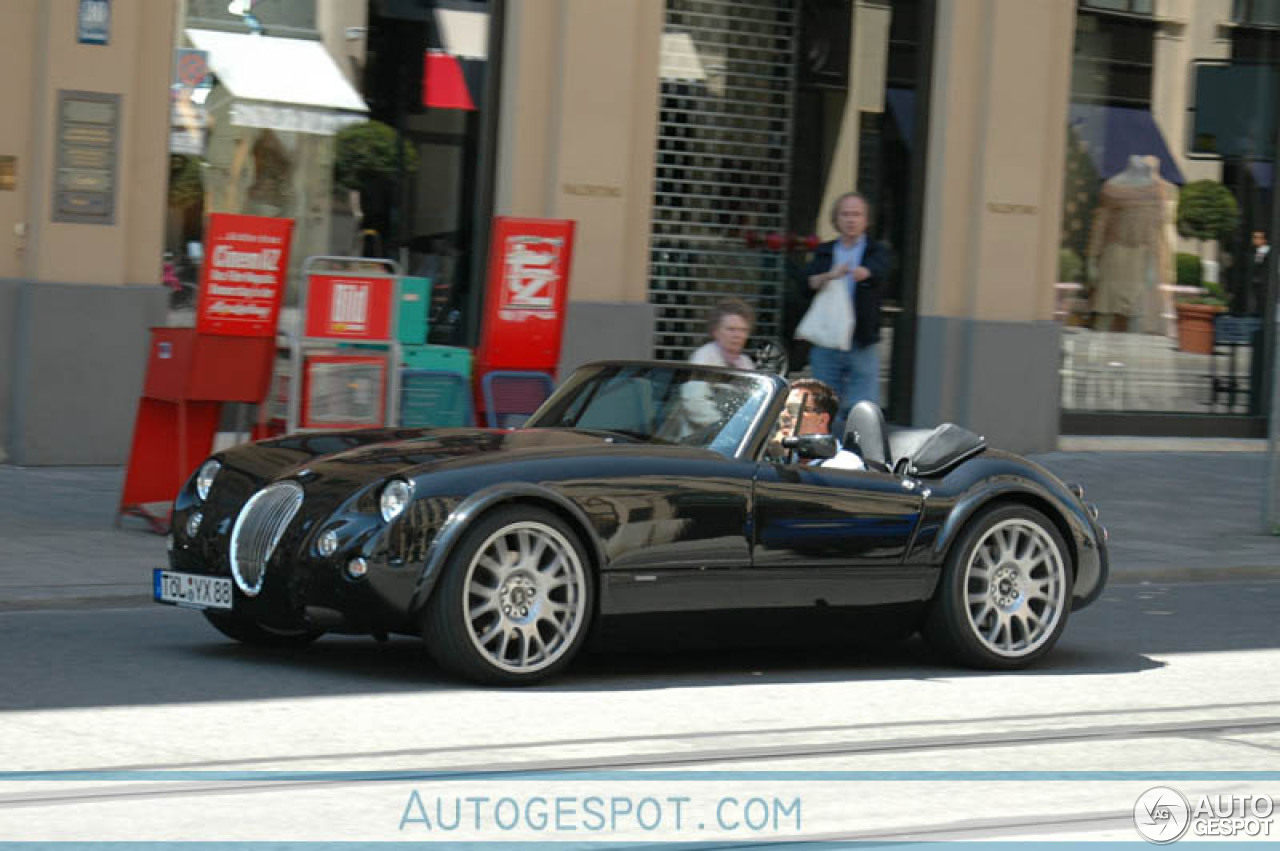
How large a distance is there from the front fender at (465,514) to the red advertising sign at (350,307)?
4.00 m

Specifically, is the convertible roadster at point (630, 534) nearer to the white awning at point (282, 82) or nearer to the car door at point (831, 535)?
the car door at point (831, 535)

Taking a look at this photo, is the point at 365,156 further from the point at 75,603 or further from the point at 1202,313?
the point at 1202,313

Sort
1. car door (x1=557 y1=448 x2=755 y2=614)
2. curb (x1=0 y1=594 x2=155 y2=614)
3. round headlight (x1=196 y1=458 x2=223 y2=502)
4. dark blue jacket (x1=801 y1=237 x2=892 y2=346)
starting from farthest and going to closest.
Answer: dark blue jacket (x1=801 y1=237 x2=892 y2=346), curb (x1=0 y1=594 x2=155 y2=614), round headlight (x1=196 y1=458 x2=223 y2=502), car door (x1=557 y1=448 x2=755 y2=614)

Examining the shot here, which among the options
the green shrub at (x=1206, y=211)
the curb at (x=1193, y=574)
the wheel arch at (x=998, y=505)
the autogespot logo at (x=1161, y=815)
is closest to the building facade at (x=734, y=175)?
the green shrub at (x=1206, y=211)

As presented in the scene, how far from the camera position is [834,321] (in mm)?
12820

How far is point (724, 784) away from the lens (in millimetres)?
5953

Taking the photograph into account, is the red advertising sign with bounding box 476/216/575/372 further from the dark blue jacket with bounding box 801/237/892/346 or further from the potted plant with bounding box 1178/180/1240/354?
the potted plant with bounding box 1178/180/1240/354

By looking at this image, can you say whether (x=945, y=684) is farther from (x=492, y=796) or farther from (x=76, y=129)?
(x=76, y=129)

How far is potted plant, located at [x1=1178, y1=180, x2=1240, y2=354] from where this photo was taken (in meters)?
19.0

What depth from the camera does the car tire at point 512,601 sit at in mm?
7117

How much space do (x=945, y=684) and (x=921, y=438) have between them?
113cm

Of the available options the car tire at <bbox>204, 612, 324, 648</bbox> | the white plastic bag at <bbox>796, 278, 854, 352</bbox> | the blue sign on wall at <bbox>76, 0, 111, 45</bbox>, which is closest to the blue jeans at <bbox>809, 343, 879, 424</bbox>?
the white plastic bag at <bbox>796, 278, 854, 352</bbox>

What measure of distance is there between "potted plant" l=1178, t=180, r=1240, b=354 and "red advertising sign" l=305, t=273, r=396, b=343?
1001 centimetres

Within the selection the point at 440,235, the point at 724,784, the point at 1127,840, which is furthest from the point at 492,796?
the point at 440,235
